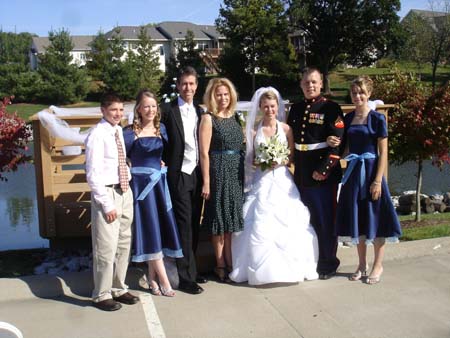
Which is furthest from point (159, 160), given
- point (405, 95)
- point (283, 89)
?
point (283, 89)

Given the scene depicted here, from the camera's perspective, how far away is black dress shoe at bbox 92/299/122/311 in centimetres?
425

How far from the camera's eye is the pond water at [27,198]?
8.60 metres

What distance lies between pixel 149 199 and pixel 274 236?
116 centimetres

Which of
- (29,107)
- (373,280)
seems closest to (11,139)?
(373,280)

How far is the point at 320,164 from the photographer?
194 inches

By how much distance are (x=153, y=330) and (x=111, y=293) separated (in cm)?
68

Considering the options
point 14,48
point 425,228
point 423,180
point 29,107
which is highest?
point 14,48

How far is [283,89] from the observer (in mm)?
41344

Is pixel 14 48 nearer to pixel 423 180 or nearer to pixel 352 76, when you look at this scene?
pixel 352 76

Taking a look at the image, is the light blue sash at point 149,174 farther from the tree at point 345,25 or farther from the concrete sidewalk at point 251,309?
the tree at point 345,25

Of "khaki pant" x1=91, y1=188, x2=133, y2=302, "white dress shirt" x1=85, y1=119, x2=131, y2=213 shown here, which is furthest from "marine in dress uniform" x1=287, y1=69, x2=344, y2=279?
"white dress shirt" x1=85, y1=119, x2=131, y2=213

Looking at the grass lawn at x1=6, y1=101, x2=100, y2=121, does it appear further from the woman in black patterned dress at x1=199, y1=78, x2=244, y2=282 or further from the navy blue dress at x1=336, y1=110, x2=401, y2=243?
the navy blue dress at x1=336, y1=110, x2=401, y2=243

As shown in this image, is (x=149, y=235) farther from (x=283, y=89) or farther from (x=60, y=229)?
(x=283, y=89)

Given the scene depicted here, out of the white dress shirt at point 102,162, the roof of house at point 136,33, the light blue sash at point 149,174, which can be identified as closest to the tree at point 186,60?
the roof of house at point 136,33
